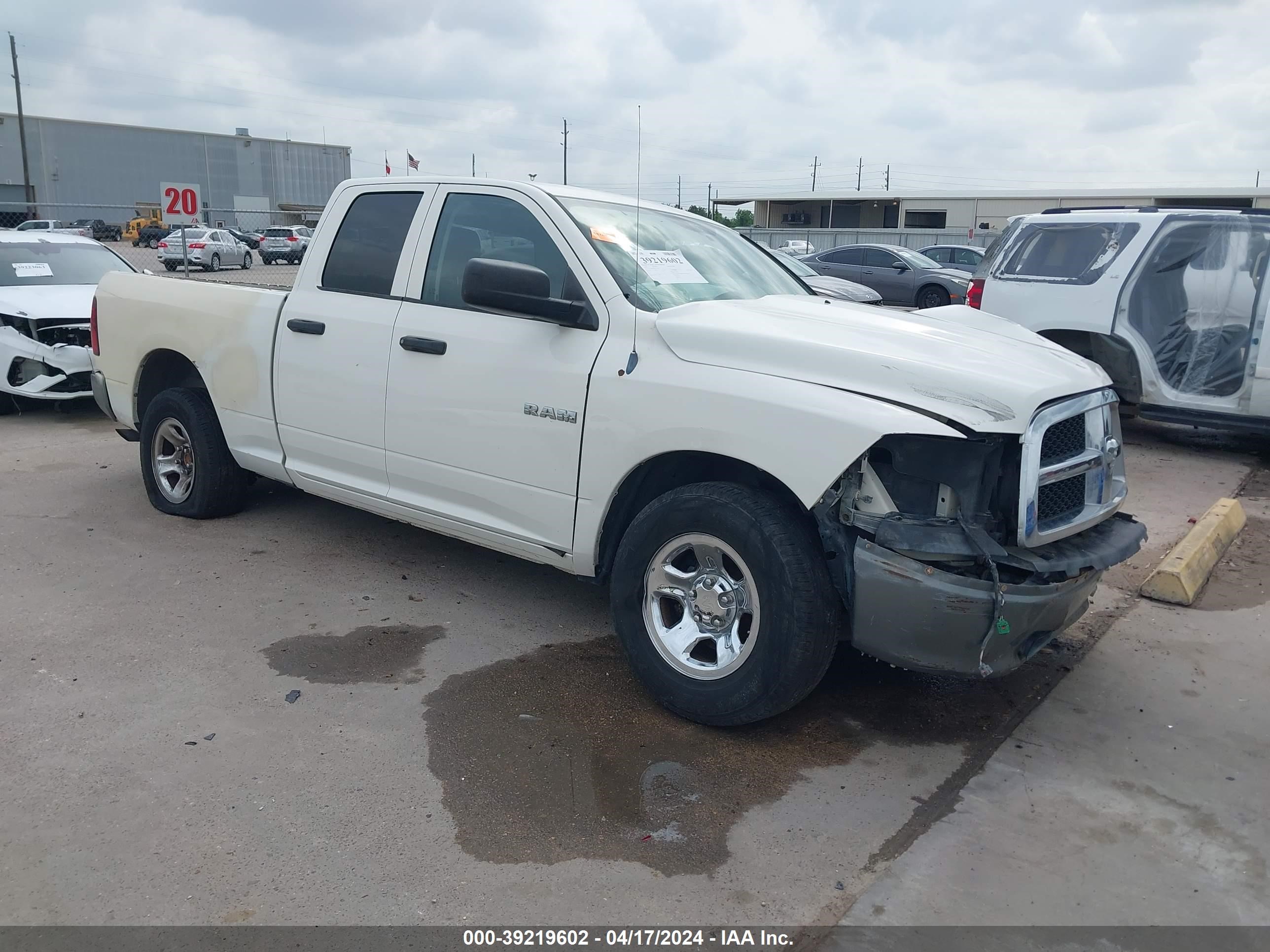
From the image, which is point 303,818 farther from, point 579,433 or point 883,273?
point 883,273

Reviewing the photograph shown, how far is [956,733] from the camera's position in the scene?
393cm

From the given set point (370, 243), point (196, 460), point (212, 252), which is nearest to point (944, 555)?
point (370, 243)

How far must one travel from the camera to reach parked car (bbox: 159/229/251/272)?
26820 mm

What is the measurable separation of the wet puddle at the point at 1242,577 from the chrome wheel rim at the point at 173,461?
5.71m

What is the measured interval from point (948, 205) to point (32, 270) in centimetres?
4487

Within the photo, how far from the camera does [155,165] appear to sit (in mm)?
70000

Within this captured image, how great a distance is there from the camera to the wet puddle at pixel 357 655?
4.27 meters

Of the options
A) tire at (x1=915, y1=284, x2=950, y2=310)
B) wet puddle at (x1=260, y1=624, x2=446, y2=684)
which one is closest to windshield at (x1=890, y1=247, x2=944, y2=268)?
tire at (x1=915, y1=284, x2=950, y2=310)

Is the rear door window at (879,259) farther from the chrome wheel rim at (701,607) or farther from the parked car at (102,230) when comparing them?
the parked car at (102,230)

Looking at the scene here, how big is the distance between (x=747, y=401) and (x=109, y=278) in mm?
4747

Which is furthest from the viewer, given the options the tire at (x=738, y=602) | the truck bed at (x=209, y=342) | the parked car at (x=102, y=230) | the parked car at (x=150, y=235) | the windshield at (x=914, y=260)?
the parked car at (x=150, y=235)

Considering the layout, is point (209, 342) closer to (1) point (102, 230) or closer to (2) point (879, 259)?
(2) point (879, 259)

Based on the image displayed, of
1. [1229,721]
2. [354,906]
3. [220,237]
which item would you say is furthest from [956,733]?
[220,237]

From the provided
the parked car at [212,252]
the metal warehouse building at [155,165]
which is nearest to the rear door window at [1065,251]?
the parked car at [212,252]
